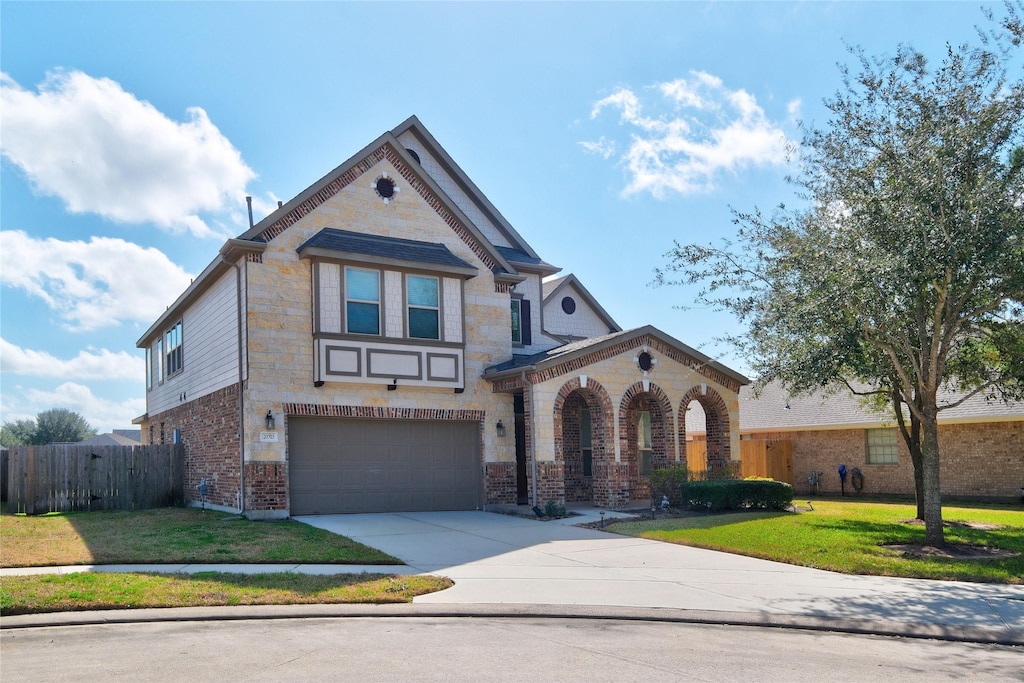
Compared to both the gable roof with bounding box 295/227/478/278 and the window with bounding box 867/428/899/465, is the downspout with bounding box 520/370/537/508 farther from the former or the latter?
the window with bounding box 867/428/899/465

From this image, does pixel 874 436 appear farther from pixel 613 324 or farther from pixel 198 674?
pixel 198 674

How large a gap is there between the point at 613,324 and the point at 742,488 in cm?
980

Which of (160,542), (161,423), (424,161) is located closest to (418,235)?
(424,161)

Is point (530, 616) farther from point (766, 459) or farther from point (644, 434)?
point (766, 459)

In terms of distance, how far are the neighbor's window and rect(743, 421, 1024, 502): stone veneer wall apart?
11561 millimetres

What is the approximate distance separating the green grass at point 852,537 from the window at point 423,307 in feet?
20.6

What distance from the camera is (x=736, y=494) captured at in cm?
1909

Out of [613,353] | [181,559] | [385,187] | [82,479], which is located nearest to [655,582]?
[181,559]

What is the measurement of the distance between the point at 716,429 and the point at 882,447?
7497 millimetres

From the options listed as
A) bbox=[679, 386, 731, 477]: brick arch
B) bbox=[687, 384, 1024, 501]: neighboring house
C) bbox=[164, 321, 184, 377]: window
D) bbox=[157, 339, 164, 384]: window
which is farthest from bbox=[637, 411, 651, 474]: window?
bbox=[157, 339, 164, 384]: window

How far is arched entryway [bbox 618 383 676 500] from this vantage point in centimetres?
2038

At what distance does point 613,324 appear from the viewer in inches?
1099

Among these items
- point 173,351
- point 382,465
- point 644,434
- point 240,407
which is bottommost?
point 382,465

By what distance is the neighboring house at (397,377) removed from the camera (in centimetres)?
1789
